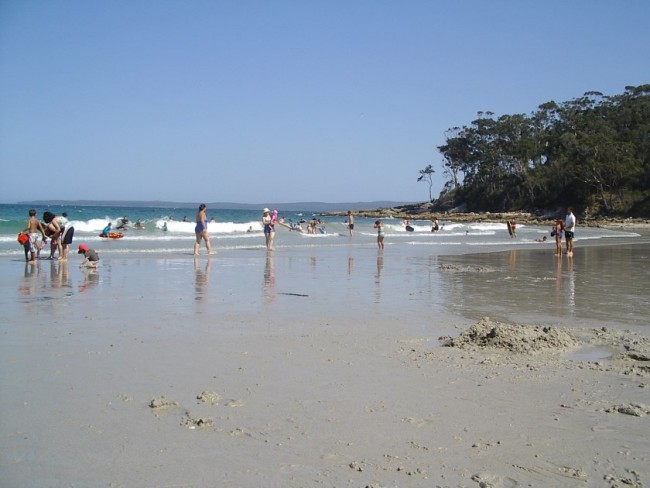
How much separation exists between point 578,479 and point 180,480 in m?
2.42

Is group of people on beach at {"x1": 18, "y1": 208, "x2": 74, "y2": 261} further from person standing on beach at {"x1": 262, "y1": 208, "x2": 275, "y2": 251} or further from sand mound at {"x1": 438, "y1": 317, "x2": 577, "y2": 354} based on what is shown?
sand mound at {"x1": 438, "y1": 317, "x2": 577, "y2": 354}

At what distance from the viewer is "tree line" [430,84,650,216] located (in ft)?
235

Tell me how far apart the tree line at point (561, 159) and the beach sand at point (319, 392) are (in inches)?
2681

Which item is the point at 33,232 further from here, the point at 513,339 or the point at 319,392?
the point at 513,339

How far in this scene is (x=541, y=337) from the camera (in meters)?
7.02

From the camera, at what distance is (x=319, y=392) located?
17.2 feet

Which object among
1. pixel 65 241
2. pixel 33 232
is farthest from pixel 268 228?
pixel 33 232

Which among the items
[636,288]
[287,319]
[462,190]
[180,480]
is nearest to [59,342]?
[287,319]

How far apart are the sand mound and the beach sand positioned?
0.09 feet

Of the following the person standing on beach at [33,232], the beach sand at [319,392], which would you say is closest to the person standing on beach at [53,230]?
the person standing on beach at [33,232]

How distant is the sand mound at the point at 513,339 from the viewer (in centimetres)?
678

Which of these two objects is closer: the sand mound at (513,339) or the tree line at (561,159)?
the sand mound at (513,339)

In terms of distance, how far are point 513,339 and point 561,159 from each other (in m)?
82.9

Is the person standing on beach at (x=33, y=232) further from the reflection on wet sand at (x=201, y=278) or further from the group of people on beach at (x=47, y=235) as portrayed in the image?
the reflection on wet sand at (x=201, y=278)
